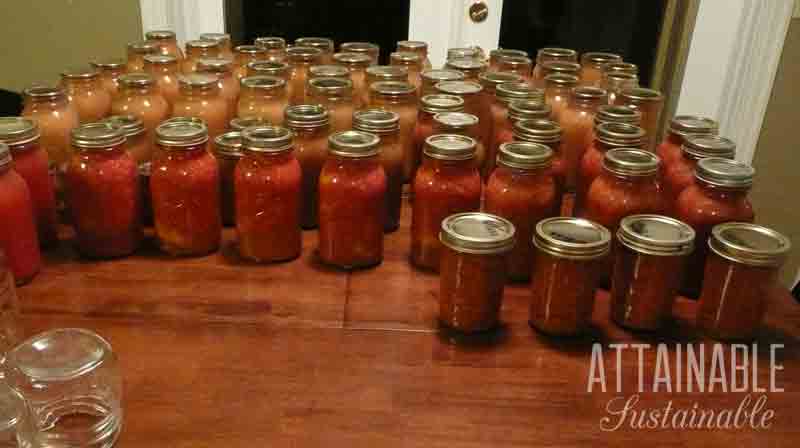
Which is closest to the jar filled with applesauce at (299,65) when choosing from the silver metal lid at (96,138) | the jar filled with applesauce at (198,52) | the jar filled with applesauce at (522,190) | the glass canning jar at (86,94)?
the jar filled with applesauce at (198,52)

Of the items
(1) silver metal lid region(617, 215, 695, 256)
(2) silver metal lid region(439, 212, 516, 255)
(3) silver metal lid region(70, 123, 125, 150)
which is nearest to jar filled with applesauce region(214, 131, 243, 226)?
(3) silver metal lid region(70, 123, 125, 150)

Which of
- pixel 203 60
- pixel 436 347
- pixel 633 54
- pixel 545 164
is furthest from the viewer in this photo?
pixel 633 54

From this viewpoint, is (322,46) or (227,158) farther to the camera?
(322,46)

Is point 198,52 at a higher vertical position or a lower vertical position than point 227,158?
higher

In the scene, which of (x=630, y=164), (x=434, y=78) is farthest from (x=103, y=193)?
(x=630, y=164)

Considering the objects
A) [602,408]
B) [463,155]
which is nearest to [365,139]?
[463,155]

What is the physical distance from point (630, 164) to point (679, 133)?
0.27m

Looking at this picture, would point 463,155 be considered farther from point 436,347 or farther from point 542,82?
point 542,82

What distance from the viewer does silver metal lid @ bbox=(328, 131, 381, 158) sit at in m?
0.98

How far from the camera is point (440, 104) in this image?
1206mm

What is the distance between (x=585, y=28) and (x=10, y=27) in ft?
6.24

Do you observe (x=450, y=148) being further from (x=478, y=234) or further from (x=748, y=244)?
(x=748, y=244)

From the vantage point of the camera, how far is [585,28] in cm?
238

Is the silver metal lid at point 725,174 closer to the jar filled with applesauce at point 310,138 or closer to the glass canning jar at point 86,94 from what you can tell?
the jar filled with applesauce at point 310,138
